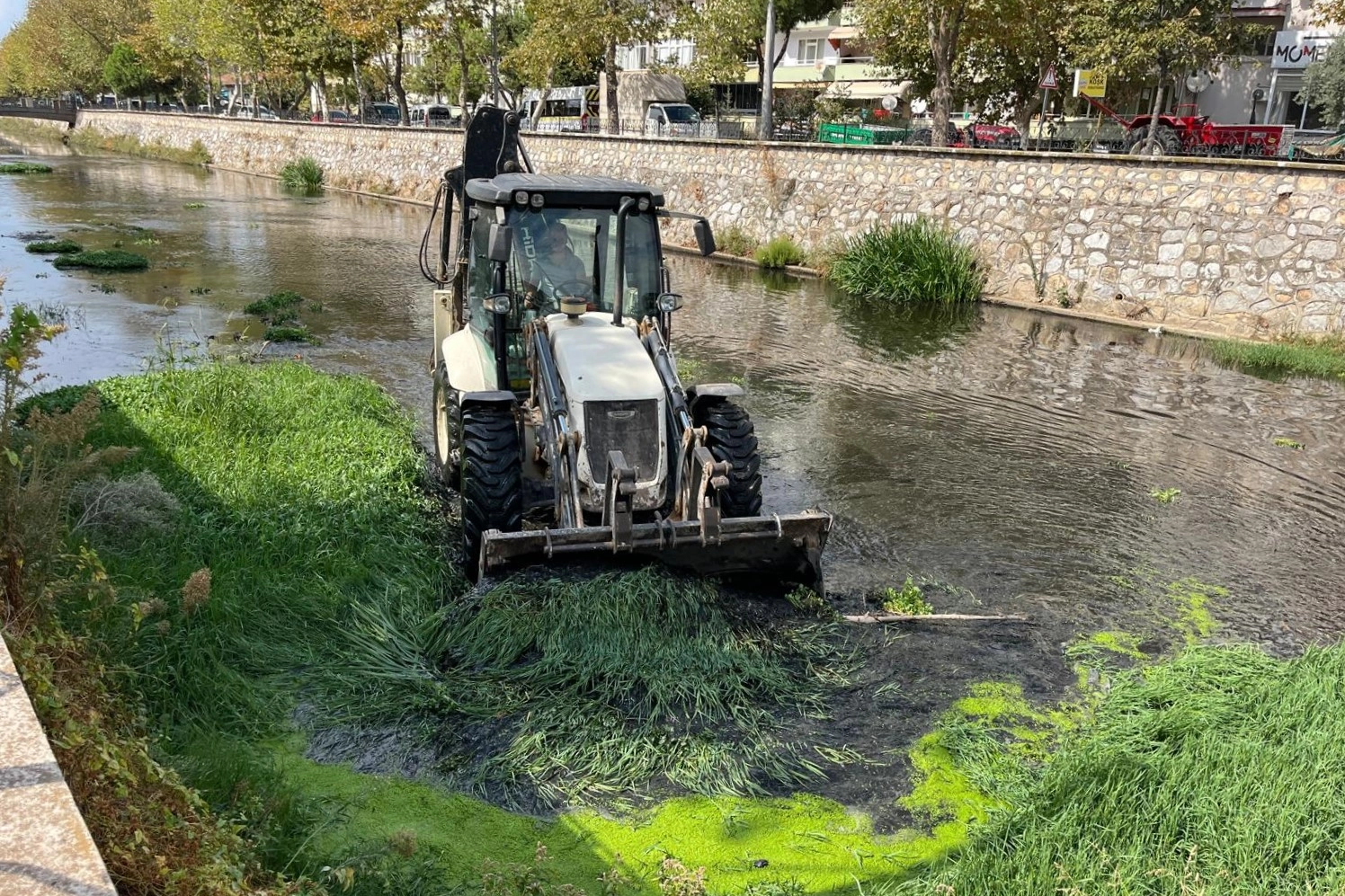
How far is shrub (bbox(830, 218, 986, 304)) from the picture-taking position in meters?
18.4

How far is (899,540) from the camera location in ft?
26.7

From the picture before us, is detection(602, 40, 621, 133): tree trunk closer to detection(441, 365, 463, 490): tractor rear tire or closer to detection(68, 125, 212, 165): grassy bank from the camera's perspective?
detection(441, 365, 463, 490): tractor rear tire

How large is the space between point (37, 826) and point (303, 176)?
3675 centimetres

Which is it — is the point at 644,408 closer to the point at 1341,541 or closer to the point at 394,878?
the point at 394,878

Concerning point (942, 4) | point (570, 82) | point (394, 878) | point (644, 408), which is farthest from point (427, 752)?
point (570, 82)

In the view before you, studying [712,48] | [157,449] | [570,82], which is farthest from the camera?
[570,82]

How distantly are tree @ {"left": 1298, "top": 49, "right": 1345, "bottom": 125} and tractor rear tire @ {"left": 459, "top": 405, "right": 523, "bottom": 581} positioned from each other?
30.4 m

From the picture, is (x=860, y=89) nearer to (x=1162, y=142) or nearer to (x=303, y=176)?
(x=303, y=176)

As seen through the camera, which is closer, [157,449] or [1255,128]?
[157,449]

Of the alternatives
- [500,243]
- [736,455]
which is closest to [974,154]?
[736,455]

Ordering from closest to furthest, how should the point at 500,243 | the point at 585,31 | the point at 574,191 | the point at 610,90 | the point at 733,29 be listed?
the point at 500,243, the point at 574,191, the point at 585,31, the point at 610,90, the point at 733,29

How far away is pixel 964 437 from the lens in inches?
429

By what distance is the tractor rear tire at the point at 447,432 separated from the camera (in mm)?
7465

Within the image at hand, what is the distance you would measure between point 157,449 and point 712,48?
32.9 meters
